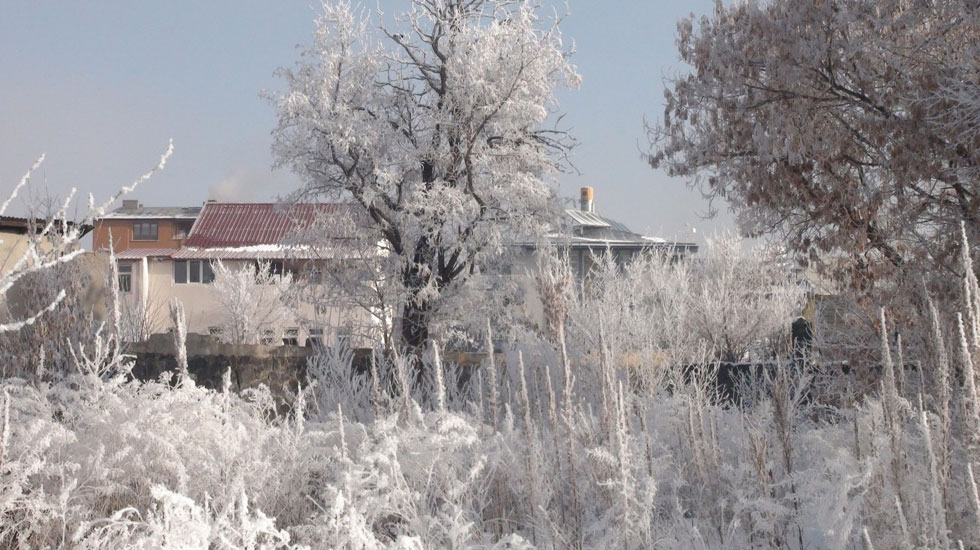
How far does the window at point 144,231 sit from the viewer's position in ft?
160

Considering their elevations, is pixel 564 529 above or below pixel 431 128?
below

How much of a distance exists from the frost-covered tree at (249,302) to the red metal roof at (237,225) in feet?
A: 15.7

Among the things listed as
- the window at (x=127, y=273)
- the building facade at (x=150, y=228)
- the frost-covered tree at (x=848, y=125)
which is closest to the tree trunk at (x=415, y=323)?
the frost-covered tree at (x=848, y=125)

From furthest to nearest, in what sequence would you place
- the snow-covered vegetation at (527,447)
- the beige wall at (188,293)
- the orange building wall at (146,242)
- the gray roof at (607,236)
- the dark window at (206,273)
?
1. the orange building wall at (146,242)
2. the dark window at (206,273)
3. the beige wall at (188,293)
4. the gray roof at (607,236)
5. the snow-covered vegetation at (527,447)

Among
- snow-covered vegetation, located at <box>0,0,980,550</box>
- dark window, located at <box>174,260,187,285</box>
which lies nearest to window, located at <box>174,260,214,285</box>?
dark window, located at <box>174,260,187,285</box>

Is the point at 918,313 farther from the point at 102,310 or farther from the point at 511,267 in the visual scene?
the point at 511,267

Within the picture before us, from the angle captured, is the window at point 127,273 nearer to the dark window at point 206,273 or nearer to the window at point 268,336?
the dark window at point 206,273

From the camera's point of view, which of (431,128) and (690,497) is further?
(431,128)

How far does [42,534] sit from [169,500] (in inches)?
68.2

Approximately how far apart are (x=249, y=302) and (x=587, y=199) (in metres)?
19.6

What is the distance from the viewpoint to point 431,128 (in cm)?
2258

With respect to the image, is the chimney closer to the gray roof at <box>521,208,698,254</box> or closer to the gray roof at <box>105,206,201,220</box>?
the gray roof at <box>521,208,698,254</box>


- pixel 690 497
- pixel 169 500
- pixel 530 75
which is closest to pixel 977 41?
pixel 690 497

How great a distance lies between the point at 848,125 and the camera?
10.7m
